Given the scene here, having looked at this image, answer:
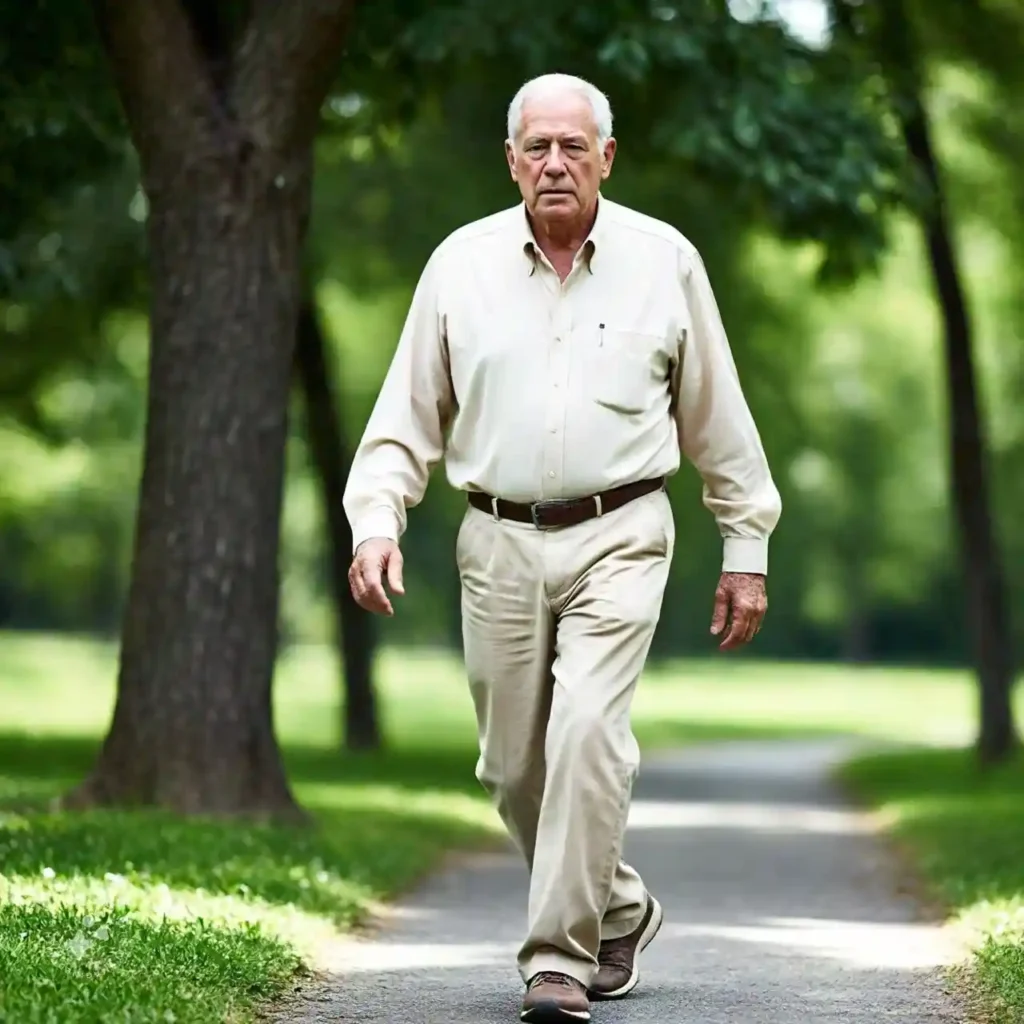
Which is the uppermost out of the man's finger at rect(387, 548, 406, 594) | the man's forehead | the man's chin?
the man's forehead

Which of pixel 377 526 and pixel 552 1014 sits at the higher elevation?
pixel 377 526

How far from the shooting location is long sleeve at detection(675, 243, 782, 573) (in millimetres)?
6281

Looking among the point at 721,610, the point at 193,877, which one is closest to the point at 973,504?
the point at 193,877

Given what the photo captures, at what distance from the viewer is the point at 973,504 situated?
69.8ft

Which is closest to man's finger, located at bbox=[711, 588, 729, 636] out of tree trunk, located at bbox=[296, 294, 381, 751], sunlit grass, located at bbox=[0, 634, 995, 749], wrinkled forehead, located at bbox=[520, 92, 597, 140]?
wrinkled forehead, located at bbox=[520, 92, 597, 140]

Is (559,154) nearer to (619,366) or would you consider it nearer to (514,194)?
(619,366)

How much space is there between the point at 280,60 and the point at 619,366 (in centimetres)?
596

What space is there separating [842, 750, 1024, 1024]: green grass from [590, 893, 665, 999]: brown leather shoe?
3.15 ft

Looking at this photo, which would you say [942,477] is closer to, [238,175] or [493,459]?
[238,175]

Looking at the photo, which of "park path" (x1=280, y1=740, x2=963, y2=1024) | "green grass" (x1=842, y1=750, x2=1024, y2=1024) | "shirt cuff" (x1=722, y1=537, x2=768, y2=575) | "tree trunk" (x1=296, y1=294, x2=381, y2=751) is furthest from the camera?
"tree trunk" (x1=296, y1=294, x2=381, y2=751)

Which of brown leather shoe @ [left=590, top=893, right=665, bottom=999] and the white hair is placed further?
brown leather shoe @ [left=590, top=893, right=665, bottom=999]

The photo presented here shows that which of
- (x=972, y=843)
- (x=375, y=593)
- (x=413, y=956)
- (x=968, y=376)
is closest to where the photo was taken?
(x=375, y=593)

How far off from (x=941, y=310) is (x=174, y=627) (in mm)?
11456

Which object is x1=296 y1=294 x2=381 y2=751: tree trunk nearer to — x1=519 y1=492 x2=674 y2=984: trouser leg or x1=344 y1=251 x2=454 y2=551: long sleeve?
x1=344 y1=251 x2=454 y2=551: long sleeve
